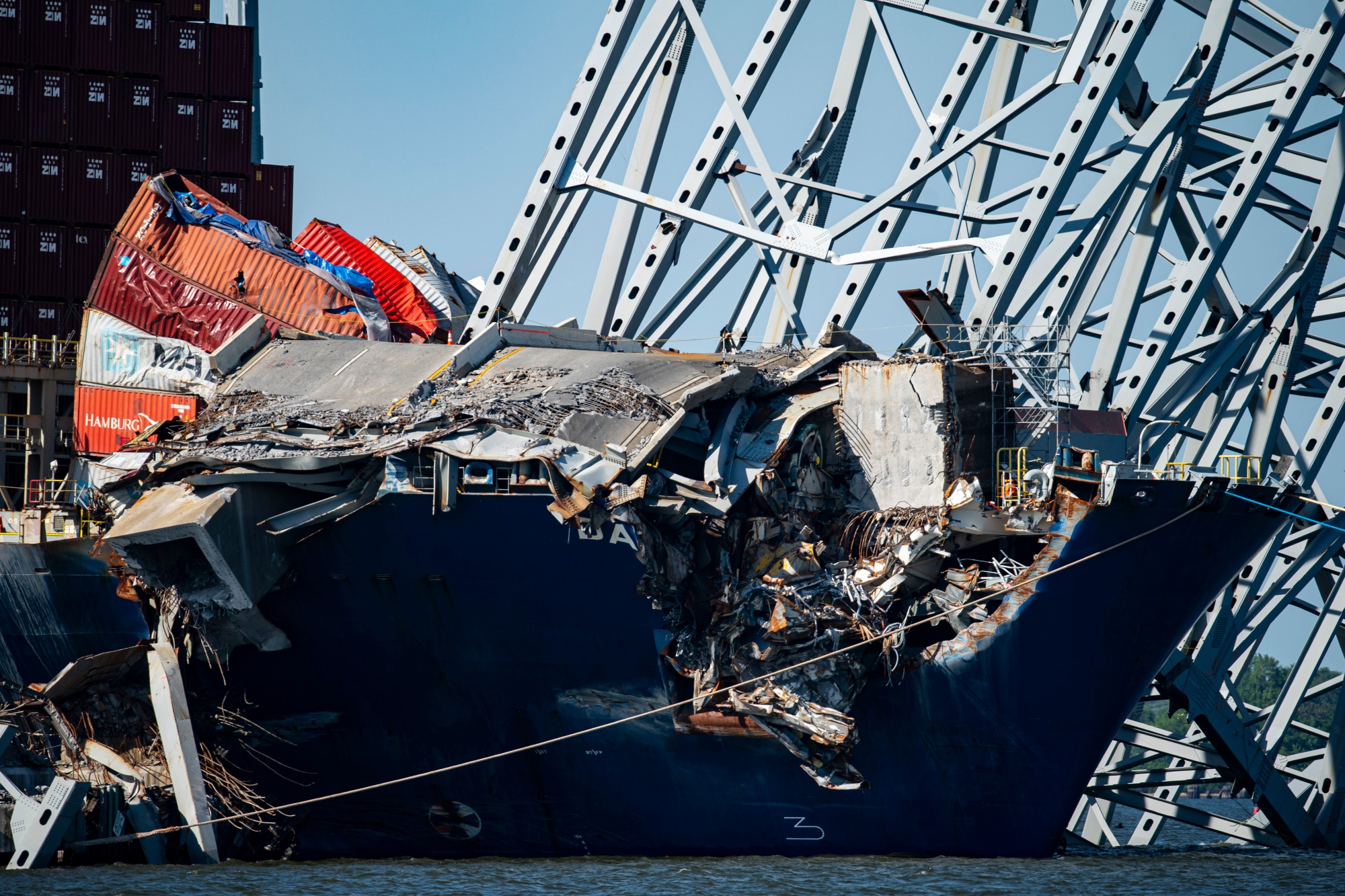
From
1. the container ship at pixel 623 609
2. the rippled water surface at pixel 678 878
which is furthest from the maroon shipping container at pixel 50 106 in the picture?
the rippled water surface at pixel 678 878

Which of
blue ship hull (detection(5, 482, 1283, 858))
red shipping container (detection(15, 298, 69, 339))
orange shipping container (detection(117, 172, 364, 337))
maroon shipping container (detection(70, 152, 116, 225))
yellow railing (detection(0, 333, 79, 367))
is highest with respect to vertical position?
maroon shipping container (detection(70, 152, 116, 225))

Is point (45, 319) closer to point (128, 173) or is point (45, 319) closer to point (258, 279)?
point (128, 173)

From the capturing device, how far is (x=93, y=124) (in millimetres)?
51844

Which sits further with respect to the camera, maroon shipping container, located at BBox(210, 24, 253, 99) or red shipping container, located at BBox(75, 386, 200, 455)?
maroon shipping container, located at BBox(210, 24, 253, 99)

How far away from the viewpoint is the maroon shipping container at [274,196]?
5547cm

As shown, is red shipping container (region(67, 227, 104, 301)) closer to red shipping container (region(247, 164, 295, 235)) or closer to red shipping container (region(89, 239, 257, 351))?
red shipping container (region(247, 164, 295, 235))

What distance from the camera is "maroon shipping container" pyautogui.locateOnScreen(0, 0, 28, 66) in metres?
51.6

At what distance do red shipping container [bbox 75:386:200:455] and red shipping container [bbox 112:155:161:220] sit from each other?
20456mm

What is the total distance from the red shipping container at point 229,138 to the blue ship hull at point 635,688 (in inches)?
1178

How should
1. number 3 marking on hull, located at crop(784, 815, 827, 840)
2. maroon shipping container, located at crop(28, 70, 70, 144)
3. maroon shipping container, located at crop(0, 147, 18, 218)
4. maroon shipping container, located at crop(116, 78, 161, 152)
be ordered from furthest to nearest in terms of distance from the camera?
maroon shipping container, located at crop(116, 78, 161, 152) → maroon shipping container, located at crop(28, 70, 70, 144) → maroon shipping container, located at crop(0, 147, 18, 218) → number 3 marking on hull, located at crop(784, 815, 827, 840)

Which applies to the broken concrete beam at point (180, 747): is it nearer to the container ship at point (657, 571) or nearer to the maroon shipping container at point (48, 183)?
the container ship at point (657, 571)

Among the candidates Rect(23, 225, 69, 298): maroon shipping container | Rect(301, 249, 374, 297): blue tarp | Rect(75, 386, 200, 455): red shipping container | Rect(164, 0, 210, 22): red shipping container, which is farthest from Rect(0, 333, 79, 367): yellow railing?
Rect(164, 0, 210, 22): red shipping container

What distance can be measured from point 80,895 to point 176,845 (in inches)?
184

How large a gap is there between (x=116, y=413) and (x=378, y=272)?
905 centimetres
